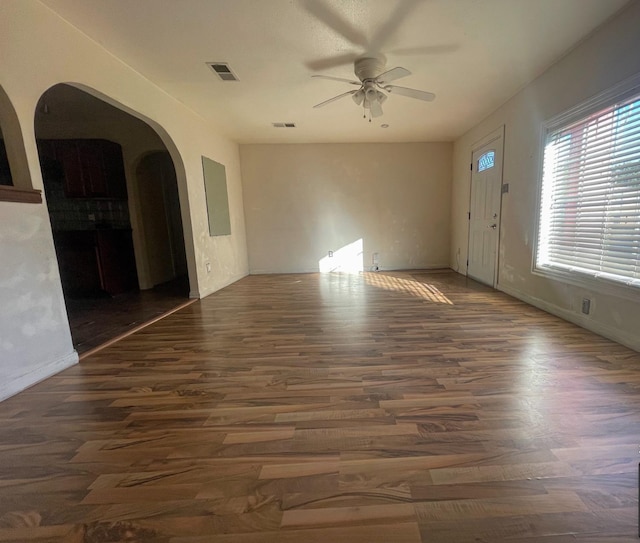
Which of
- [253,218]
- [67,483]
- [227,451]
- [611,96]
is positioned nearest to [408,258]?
[253,218]

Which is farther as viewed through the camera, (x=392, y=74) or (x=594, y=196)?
(x=392, y=74)

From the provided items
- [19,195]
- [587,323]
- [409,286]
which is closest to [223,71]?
[19,195]

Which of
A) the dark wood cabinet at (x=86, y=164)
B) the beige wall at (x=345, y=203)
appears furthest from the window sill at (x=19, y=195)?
the beige wall at (x=345, y=203)

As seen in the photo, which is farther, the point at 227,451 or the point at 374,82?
the point at 374,82

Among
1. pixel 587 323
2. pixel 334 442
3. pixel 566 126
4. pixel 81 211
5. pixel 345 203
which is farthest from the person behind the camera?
pixel 345 203

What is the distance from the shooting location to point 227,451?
128 centimetres

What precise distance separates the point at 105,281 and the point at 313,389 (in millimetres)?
4033

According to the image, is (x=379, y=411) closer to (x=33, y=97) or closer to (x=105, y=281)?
(x=33, y=97)

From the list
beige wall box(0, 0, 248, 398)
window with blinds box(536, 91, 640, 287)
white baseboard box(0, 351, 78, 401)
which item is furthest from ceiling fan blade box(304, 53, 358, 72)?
white baseboard box(0, 351, 78, 401)

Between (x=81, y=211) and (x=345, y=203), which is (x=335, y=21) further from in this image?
(x=81, y=211)

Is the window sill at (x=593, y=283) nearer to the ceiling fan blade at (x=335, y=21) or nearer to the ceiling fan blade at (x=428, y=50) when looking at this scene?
the ceiling fan blade at (x=428, y=50)

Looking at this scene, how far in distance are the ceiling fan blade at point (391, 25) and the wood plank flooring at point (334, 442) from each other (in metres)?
2.61

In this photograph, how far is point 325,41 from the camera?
2.45 m

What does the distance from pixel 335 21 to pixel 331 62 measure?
0.57 m
